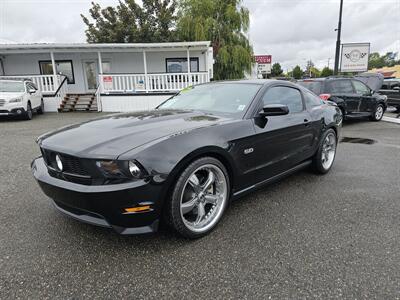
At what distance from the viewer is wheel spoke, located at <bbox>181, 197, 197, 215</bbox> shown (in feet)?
8.04

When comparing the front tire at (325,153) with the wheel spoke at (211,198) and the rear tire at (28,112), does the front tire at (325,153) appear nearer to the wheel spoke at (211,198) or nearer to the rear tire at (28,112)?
the wheel spoke at (211,198)

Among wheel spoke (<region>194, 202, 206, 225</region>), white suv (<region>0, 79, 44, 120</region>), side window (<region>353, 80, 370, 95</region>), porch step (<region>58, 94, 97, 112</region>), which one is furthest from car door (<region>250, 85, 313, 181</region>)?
porch step (<region>58, 94, 97, 112</region>)

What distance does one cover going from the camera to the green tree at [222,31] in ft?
60.0

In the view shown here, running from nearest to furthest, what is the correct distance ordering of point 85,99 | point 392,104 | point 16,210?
point 16,210
point 392,104
point 85,99

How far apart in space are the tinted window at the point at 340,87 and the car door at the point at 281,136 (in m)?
5.34

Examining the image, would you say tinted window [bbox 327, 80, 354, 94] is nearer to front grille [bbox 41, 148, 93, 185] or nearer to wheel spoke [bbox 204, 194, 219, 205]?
wheel spoke [bbox 204, 194, 219, 205]

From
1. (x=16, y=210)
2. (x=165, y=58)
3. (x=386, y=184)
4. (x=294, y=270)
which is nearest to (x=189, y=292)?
(x=294, y=270)

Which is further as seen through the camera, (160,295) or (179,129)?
(179,129)

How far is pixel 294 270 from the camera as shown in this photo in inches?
83.7

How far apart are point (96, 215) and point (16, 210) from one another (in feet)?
5.47

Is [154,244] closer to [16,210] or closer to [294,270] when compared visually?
[294,270]

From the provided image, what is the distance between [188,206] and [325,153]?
9.52 feet

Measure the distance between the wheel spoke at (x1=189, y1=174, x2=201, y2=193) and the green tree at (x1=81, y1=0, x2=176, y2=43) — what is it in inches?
900

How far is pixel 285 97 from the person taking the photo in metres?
3.66
